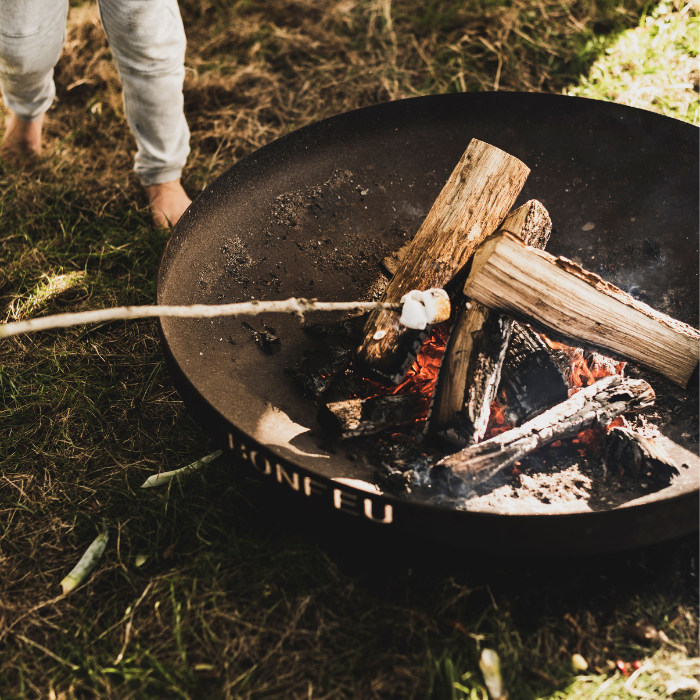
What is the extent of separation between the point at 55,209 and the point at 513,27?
302cm

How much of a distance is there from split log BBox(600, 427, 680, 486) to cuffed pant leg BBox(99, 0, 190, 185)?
224cm

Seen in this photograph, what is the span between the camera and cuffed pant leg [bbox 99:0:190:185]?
2266 millimetres

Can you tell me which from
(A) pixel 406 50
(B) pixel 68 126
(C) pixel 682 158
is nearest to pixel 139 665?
(C) pixel 682 158

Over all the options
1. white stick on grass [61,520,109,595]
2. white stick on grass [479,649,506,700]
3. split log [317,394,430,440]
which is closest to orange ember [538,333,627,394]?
split log [317,394,430,440]

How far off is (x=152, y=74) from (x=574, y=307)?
77.2 inches

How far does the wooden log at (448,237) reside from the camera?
1847 millimetres

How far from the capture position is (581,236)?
229 cm

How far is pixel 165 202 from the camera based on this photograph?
9.39 ft

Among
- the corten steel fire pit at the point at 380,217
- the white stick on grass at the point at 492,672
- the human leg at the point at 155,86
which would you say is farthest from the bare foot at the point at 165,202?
the white stick on grass at the point at 492,672

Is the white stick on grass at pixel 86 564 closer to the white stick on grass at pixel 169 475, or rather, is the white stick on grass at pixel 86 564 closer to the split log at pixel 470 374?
the white stick on grass at pixel 169 475

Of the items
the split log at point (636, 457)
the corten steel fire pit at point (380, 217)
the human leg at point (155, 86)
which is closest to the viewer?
the split log at point (636, 457)

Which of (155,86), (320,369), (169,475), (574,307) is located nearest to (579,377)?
(574,307)

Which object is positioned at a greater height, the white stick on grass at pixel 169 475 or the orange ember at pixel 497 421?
the orange ember at pixel 497 421

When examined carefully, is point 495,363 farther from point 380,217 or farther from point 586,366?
point 380,217
